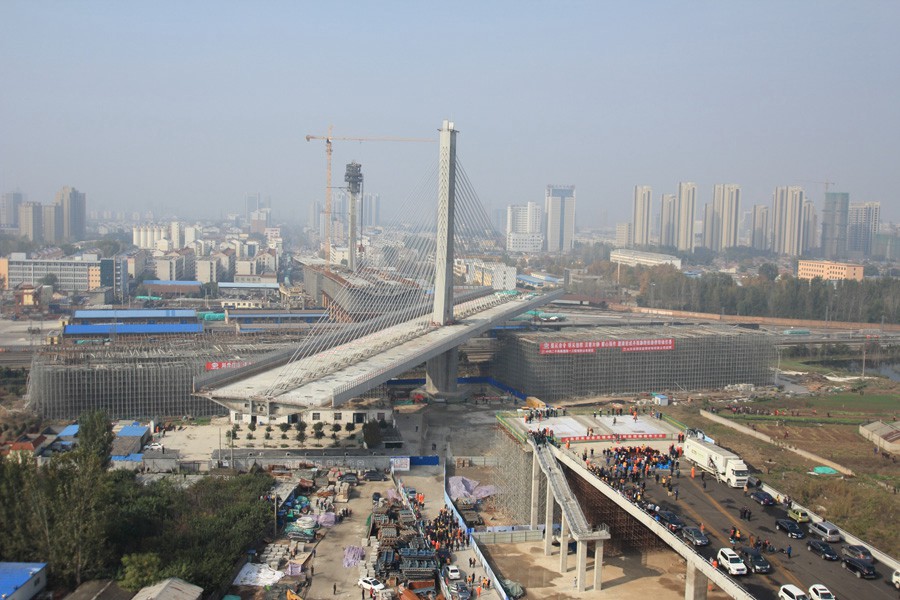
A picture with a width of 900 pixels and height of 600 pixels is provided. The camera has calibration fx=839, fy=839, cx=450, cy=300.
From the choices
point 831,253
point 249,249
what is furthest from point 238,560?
point 831,253

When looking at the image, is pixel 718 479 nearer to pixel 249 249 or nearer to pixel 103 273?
pixel 103 273

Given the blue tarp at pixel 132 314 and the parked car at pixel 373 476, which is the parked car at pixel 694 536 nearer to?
the parked car at pixel 373 476

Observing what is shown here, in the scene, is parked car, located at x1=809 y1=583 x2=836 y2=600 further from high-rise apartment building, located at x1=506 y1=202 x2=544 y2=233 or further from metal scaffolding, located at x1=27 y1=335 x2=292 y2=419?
high-rise apartment building, located at x1=506 y1=202 x2=544 y2=233

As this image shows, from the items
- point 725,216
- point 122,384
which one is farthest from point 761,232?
point 122,384

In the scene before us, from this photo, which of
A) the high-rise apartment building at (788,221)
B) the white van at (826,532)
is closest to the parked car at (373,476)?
the white van at (826,532)

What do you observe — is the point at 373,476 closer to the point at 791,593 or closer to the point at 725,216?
the point at 791,593
